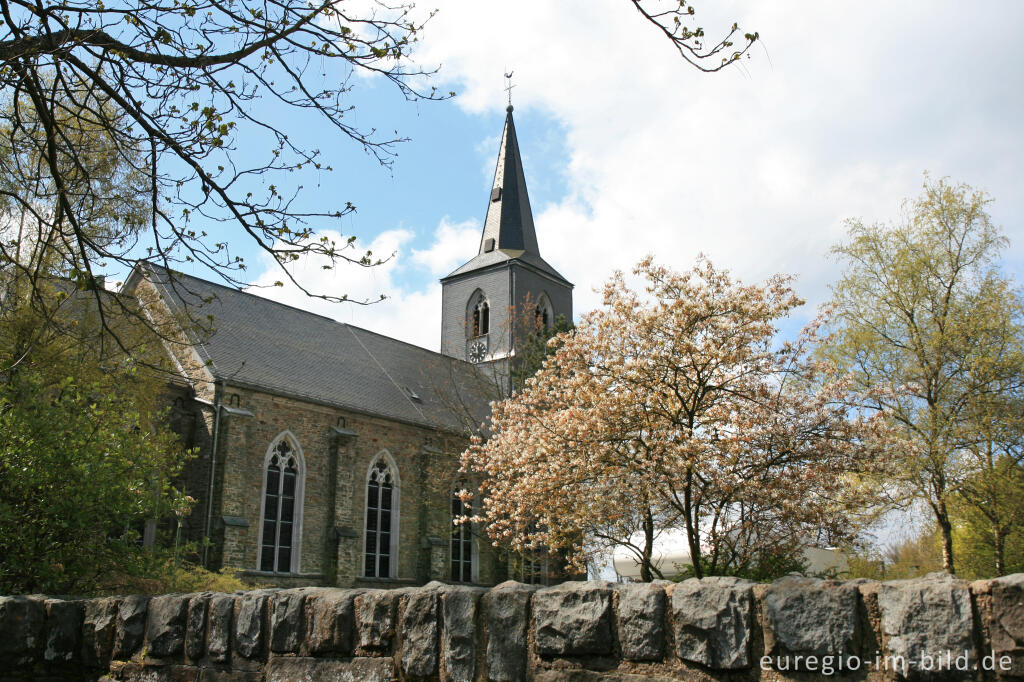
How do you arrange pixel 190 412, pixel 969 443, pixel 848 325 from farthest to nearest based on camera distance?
1. pixel 190 412
2. pixel 848 325
3. pixel 969 443

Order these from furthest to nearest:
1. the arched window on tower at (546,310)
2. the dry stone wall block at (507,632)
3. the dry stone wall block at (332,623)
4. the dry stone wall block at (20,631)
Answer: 1. the arched window on tower at (546,310)
2. the dry stone wall block at (20,631)
3. the dry stone wall block at (332,623)
4. the dry stone wall block at (507,632)

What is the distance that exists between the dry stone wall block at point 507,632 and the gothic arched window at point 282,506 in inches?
767

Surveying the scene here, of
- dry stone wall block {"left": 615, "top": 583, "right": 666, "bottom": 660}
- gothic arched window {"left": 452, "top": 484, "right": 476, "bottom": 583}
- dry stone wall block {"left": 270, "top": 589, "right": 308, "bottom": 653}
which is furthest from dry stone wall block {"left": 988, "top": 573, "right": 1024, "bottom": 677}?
gothic arched window {"left": 452, "top": 484, "right": 476, "bottom": 583}

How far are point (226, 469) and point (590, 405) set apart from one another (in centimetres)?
1143

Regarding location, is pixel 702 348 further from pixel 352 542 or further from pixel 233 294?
pixel 233 294

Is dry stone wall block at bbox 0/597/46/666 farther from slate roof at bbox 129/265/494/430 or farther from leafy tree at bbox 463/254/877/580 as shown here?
slate roof at bbox 129/265/494/430

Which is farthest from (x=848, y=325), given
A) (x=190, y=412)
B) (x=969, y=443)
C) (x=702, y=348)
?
(x=190, y=412)

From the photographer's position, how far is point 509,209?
136 ft

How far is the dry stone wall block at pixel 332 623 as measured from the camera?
150 inches

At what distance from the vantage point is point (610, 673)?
3.26 meters

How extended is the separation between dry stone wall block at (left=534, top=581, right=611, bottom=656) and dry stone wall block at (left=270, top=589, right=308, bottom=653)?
1.29 meters

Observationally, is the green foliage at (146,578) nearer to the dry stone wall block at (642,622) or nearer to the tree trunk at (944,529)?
the dry stone wall block at (642,622)

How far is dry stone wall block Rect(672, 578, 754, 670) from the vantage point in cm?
299

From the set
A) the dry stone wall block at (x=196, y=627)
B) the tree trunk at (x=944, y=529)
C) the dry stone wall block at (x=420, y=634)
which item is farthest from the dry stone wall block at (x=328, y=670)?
the tree trunk at (x=944, y=529)
